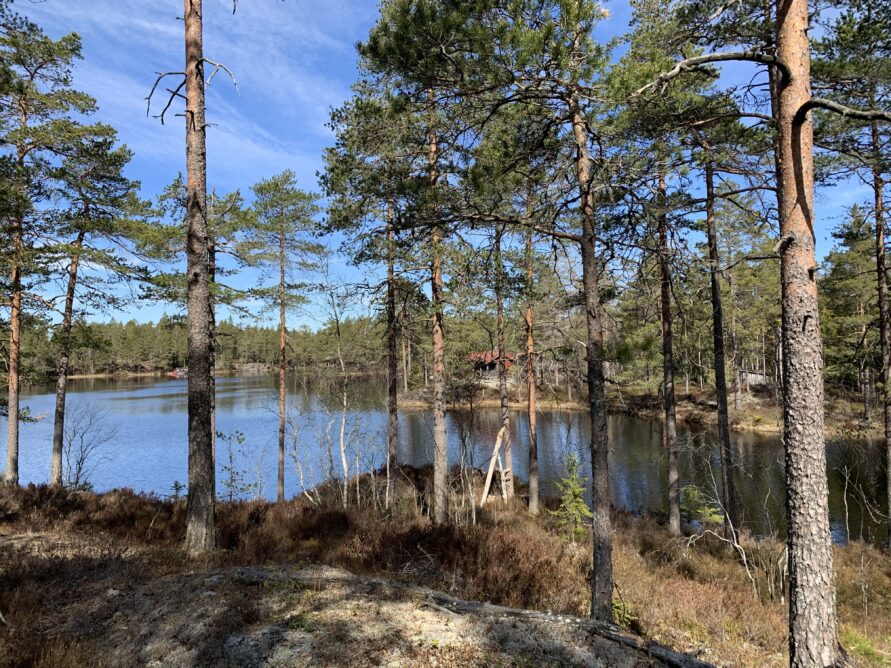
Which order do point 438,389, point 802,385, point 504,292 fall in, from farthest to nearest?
point 438,389 → point 504,292 → point 802,385

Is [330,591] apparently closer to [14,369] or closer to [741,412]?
[14,369]

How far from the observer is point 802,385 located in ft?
13.3

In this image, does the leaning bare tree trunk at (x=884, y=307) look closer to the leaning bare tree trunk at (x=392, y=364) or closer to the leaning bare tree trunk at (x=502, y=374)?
the leaning bare tree trunk at (x=502, y=374)

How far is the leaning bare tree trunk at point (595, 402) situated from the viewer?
18.9ft

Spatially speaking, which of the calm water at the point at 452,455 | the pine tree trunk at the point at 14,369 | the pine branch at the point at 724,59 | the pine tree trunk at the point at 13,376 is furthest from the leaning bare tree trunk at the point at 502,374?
the pine tree trunk at the point at 13,376

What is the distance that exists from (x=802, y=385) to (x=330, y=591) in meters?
4.66

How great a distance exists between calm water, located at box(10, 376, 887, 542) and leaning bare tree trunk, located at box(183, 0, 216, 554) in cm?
698

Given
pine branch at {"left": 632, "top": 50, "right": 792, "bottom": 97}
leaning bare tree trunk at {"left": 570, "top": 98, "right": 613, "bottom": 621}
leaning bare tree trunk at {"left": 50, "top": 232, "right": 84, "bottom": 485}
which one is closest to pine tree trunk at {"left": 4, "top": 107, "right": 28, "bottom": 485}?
leaning bare tree trunk at {"left": 50, "top": 232, "right": 84, "bottom": 485}

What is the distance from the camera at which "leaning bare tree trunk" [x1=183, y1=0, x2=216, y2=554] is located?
252 inches

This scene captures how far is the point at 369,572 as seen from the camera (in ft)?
20.8

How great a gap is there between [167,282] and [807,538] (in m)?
12.9

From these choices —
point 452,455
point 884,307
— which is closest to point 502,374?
point 884,307

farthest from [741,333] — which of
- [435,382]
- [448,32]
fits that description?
[448,32]

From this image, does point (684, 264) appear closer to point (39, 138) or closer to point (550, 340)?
point (550, 340)
